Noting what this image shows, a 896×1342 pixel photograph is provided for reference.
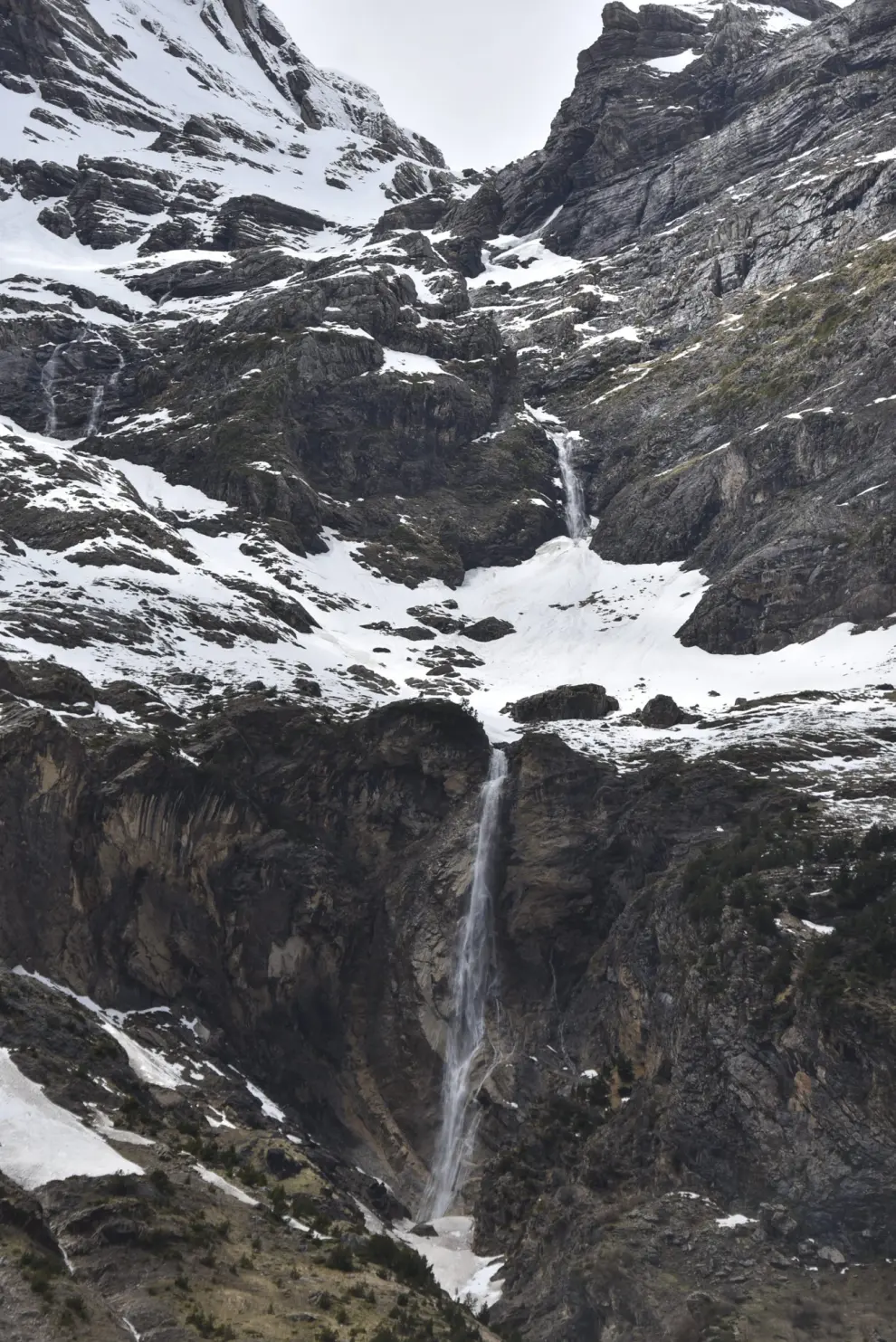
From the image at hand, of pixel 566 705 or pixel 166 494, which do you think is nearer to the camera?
pixel 566 705

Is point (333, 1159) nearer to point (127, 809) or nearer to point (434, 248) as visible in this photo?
point (127, 809)

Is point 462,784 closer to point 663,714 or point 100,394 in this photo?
point 663,714

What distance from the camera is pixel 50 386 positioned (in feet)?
360

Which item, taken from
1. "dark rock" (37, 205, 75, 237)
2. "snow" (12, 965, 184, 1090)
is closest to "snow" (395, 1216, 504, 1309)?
"snow" (12, 965, 184, 1090)

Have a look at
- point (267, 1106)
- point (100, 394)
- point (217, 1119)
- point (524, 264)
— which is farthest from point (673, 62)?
point (217, 1119)

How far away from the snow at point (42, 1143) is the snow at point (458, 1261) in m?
12.4

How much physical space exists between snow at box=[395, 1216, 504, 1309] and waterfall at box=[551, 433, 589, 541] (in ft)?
201

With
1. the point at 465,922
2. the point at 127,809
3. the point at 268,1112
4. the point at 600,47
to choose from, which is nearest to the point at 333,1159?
the point at 268,1112

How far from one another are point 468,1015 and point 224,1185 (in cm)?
1838

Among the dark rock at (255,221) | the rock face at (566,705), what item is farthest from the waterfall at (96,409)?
the rock face at (566,705)

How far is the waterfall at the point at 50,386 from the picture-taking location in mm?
106269

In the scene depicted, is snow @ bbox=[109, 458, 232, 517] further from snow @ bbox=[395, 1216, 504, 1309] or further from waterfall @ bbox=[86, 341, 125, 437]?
snow @ bbox=[395, 1216, 504, 1309]

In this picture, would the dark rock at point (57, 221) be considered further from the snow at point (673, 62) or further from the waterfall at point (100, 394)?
the snow at point (673, 62)

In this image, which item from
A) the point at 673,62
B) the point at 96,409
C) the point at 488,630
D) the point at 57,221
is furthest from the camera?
the point at 673,62
